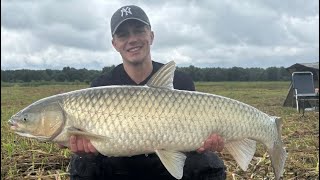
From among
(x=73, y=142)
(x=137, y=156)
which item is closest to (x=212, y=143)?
(x=137, y=156)

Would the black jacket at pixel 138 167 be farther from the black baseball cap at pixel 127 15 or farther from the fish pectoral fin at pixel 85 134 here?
the black baseball cap at pixel 127 15

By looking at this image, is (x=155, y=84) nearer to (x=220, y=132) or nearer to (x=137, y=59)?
(x=220, y=132)

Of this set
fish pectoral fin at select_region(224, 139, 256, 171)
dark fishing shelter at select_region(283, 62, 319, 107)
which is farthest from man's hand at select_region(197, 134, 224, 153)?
dark fishing shelter at select_region(283, 62, 319, 107)

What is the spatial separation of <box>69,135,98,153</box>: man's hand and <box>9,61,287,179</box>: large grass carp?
4cm

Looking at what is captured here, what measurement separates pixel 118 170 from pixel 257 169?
168cm

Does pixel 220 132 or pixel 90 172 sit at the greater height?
pixel 220 132

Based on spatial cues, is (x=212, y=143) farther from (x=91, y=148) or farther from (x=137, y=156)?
(x=91, y=148)

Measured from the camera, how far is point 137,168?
11.8ft

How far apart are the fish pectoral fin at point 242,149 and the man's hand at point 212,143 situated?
0.13 meters

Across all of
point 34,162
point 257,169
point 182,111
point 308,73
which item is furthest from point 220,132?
point 308,73

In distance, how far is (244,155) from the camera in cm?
344

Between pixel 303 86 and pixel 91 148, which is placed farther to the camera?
pixel 303 86

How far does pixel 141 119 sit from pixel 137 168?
701 mm

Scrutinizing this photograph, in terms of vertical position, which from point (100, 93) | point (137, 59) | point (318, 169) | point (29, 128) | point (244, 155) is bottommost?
point (318, 169)
